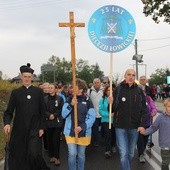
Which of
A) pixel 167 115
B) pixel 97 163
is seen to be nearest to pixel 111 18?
pixel 167 115

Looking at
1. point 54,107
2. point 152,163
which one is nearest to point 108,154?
point 152,163

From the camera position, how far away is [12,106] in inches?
298

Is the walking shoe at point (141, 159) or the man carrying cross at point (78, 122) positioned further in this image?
the walking shoe at point (141, 159)

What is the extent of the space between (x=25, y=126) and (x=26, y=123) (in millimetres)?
50

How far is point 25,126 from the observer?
7582 millimetres

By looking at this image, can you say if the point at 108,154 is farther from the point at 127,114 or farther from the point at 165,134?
the point at 165,134

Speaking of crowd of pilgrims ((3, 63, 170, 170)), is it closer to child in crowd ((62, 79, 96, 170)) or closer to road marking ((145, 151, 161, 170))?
child in crowd ((62, 79, 96, 170))

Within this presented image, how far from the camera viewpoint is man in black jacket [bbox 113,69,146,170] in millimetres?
7969

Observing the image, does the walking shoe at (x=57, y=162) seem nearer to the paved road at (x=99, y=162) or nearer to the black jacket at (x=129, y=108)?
the paved road at (x=99, y=162)

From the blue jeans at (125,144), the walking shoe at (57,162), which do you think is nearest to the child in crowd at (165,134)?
the blue jeans at (125,144)

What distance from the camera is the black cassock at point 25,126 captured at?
756 centimetres

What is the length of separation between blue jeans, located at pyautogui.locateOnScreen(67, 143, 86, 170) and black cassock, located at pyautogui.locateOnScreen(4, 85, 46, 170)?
1.53 feet

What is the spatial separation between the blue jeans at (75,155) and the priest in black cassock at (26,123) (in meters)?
0.47

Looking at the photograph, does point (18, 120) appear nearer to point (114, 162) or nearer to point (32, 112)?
point (32, 112)
